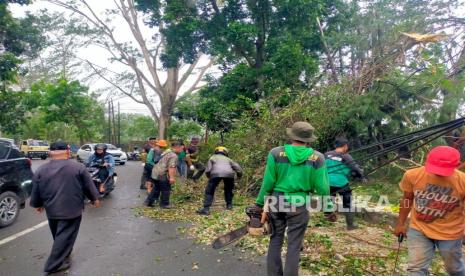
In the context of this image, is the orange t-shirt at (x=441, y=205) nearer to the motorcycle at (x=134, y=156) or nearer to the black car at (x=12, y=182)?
the black car at (x=12, y=182)

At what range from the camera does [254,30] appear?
14.6 metres

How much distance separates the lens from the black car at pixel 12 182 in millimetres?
6770

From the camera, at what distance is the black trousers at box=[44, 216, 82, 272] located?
14.8ft

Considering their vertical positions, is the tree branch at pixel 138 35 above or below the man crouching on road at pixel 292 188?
above

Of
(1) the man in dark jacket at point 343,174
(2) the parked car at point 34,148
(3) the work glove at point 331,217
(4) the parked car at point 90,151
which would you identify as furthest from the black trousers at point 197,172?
(2) the parked car at point 34,148

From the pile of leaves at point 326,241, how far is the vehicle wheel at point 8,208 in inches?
92.6

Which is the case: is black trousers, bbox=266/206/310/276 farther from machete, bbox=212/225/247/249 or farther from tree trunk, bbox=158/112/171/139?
tree trunk, bbox=158/112/171/139

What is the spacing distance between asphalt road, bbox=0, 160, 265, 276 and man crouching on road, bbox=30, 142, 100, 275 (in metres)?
0.29

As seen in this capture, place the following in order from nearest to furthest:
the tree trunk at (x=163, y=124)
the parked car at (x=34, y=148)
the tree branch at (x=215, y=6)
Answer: the tree branch at (x=215, y=6) < the tree trunk at (x=163, y=124) < the parked car at (x=34, y=148)

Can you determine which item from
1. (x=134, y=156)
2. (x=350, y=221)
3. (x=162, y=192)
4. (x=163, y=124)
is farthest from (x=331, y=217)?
(x=134, y=156)

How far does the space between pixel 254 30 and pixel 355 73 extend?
5.54 m

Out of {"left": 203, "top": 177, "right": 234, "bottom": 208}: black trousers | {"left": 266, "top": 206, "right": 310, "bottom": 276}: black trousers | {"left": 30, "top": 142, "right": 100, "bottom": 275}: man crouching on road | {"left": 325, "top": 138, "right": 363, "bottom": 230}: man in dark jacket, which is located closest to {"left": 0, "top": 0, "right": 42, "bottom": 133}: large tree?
{"left": 203, "top": 177, "right": 234, "bottom": 208}: black trousers

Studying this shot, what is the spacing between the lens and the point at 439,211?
3480 mm

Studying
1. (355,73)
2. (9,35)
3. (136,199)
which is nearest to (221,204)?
(136,199)
